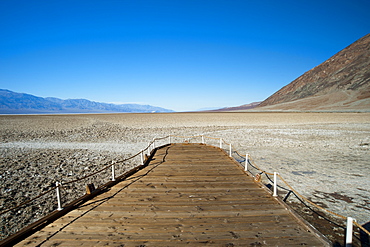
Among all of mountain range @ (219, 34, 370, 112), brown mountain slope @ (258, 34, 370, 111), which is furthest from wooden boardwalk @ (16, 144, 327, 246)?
brown mountain slope @ (258, 34, 370, 111)

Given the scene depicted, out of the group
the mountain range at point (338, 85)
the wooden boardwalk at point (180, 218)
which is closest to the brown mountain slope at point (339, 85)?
the mountain range at point (338, 85)

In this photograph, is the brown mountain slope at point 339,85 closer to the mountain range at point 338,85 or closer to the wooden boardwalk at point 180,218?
the mountain range at point 338,85

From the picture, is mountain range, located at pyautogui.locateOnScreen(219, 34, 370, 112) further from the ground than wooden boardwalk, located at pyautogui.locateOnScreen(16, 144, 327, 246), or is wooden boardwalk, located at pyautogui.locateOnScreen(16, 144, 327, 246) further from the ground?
mountain range, located at pyautogui.locateOnScreen(219, 34, 370, 112)

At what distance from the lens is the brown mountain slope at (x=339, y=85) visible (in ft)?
335

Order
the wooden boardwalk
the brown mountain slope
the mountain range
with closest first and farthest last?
1. the wooden boardwalk
2. the mountain range
3. the brown mountain slope

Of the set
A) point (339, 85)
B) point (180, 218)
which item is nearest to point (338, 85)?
point (339, 85)

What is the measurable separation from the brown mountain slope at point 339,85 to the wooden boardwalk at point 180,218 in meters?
104

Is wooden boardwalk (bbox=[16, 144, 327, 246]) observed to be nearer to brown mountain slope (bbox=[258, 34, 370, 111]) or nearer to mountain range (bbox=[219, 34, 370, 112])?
mountain range (bbox=[219, 34, 370, 112])

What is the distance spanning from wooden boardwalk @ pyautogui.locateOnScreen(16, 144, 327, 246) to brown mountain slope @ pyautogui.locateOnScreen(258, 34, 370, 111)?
4098 inches

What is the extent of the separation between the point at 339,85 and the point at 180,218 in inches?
5954

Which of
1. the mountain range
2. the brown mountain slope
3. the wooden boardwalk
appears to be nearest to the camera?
the wooden boardwalk

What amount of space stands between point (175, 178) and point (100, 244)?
4084 mm

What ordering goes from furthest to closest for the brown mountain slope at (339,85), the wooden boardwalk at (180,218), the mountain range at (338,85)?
the brown mountain slope at (339,85), the mountain range at (338,85), the wooden boardwalk at (180,218)

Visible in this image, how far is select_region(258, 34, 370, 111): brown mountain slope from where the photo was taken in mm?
102125
